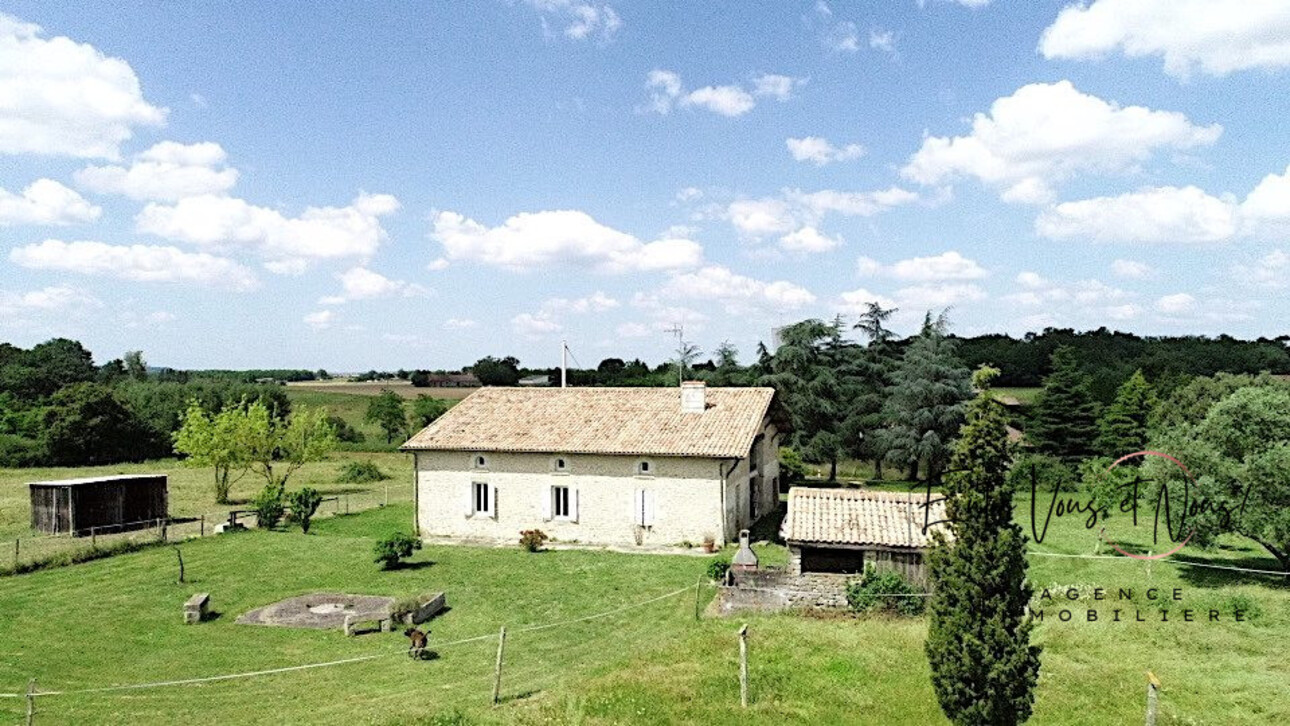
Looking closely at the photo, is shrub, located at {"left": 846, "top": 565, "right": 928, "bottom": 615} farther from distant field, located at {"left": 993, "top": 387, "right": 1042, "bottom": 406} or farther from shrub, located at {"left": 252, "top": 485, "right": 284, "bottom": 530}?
distant field, located at {"left": 993, "top": 387, "right": 1042, "bottom": 406}

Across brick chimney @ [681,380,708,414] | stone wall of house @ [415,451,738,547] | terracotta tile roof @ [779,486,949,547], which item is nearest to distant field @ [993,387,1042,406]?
brick chimney @ [681,380,708,414]

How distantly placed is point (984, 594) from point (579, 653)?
9107 millimetres

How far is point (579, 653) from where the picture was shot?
17250 mm

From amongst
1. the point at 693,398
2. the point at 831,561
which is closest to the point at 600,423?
the point at 693,398

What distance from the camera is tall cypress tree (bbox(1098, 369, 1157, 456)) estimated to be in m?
49.0

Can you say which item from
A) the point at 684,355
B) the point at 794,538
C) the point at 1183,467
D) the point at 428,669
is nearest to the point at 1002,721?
the point at 794,538

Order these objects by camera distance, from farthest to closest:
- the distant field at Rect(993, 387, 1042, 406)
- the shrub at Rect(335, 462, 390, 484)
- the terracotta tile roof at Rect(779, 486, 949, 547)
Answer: the distant field at Rect(993, 387, 1042, 406) < the shrub at Rect(335, 462, 390, 484) < the terracotta tile roof at Rect(779, 486, 949, 547)

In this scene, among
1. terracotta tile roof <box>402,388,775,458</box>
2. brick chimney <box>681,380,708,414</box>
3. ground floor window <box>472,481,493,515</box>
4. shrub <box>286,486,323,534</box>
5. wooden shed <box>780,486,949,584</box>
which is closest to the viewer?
wooden shed <box>780,486,949,584</box>

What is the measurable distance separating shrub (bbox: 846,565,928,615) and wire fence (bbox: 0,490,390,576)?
2459 cm

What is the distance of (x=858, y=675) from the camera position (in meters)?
14.4

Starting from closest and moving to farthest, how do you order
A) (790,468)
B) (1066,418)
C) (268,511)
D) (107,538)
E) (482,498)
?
(107,538) → (482,498) → (268,511) → (790,468) → (1066,418)

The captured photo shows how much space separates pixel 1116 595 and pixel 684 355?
39473mm

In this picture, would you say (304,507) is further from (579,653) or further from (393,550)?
(579,653)

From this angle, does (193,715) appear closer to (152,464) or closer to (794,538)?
(794,538)
